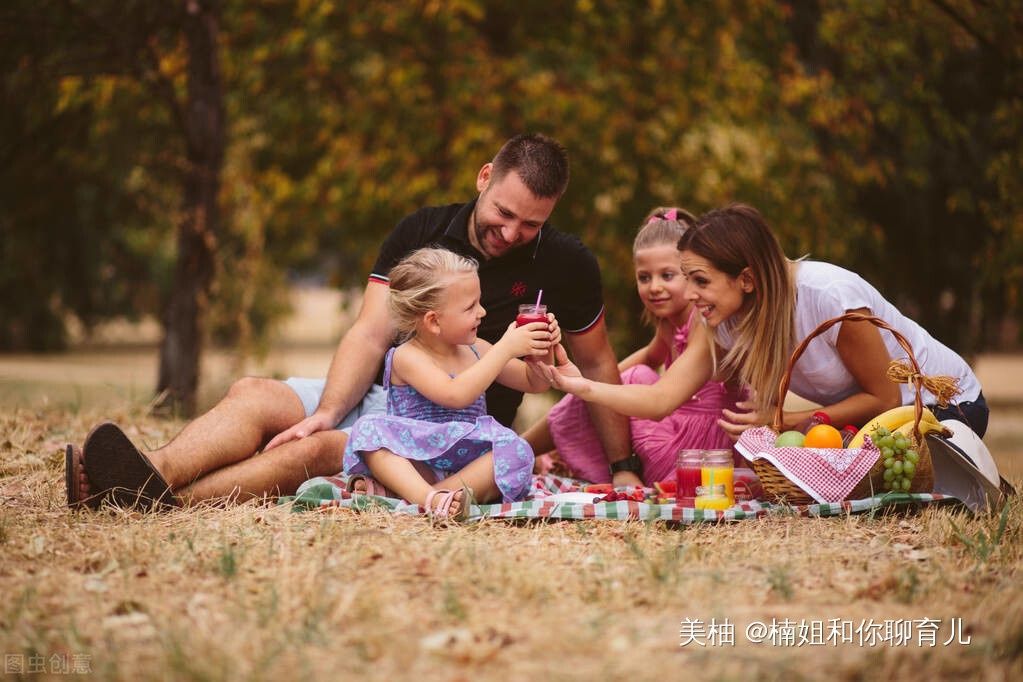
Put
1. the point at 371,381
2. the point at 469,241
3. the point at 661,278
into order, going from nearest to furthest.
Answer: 1. the point at 371,381
2. the point at 469,241
3. the point at 661,278

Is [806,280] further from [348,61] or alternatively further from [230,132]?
[230,132]

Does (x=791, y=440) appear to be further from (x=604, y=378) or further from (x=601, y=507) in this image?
(x=604, y=378)

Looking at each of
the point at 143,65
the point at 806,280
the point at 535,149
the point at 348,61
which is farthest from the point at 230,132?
the point at 806,280

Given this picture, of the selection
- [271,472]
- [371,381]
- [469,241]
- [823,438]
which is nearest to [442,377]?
[371,381]

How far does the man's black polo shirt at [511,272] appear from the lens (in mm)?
4762

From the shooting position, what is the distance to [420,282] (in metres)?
4.20

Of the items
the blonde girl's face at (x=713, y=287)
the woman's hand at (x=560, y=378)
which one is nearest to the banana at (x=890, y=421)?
the blonde girl's face at (x=713, y=287)

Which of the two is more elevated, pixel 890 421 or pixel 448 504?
pixel 890 421

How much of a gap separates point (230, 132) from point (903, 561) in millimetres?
9251

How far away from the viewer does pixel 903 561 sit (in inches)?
130

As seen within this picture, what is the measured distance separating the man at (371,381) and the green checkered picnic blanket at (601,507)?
210 mm

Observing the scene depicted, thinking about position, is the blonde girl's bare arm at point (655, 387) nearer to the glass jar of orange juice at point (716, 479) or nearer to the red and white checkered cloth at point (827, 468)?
the glass jar of orange juice at point (716, 479)

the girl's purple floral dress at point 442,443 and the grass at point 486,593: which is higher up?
the girl's purple floral dress at point 442,443

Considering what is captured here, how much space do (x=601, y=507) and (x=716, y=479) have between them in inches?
20.1
